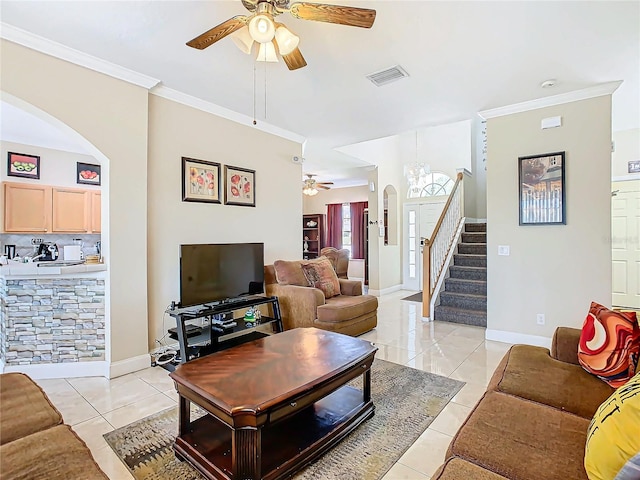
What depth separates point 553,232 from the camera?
11.6 ft

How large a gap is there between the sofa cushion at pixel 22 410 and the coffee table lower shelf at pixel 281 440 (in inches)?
25.4

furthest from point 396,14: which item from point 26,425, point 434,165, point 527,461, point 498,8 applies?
point 434,165

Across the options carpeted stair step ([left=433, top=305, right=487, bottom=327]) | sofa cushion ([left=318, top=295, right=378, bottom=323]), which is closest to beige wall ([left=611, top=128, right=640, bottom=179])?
carpeted stair step ([left=433, top=305, right=487, bottom=327])

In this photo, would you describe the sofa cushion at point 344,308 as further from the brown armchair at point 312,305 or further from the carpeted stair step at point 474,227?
the carpeted stair step at point 474,227

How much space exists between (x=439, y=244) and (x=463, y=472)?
4.51 metres

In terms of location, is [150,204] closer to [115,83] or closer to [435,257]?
[115,83]

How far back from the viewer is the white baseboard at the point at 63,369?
274 cm

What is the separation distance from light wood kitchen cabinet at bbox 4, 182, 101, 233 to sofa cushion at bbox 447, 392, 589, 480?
607 centimetres

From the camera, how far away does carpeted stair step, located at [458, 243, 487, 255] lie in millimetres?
5516

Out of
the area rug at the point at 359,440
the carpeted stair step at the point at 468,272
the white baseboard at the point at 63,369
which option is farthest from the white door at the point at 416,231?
the white baseboard at the point at 63,369

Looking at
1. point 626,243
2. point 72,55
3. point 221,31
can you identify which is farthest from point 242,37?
point 626,243

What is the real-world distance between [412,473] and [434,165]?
687 centimetres

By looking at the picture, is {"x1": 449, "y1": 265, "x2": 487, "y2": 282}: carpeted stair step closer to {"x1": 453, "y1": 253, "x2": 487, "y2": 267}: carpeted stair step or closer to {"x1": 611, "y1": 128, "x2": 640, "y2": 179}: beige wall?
{"x1": 453, "y1": 253, "x2": 487, "y2": 267}: carpeted stair step

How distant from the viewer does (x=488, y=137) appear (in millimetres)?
3918
